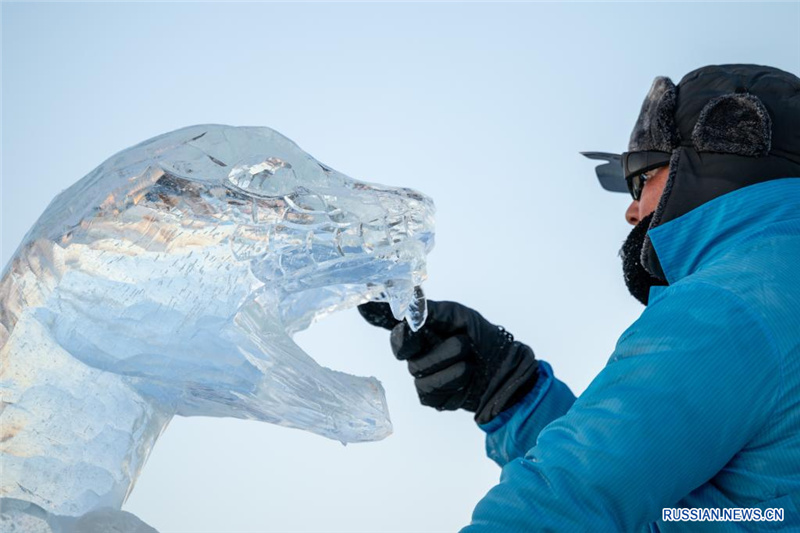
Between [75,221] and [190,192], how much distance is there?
0.65 ft

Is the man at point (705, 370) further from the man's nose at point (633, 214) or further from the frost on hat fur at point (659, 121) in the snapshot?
the man's nose at point (633, 214)

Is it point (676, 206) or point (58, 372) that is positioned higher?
point (676, 206)

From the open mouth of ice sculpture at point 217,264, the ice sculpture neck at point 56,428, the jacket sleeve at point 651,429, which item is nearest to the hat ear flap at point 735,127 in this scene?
the jacket sleeve at point 651,429

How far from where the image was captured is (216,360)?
60.5 inches

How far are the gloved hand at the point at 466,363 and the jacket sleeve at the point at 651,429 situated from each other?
982mm

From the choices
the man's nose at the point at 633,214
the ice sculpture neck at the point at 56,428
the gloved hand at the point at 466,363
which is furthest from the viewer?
the gloved hand at the point at 466,363

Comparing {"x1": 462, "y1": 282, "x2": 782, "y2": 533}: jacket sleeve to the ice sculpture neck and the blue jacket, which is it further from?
the ice sculpture neck

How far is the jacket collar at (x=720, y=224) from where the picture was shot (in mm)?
1861

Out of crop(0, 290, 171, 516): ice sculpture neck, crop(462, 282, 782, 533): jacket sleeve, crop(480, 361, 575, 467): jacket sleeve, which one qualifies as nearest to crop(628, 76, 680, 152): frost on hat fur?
crop(462, 282, 782, 533): jacket sleeve

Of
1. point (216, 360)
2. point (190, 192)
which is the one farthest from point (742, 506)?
point (190, 192)

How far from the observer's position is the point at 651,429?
1496 millimetres

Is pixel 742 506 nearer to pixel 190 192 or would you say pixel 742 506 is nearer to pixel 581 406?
pixel 581 406

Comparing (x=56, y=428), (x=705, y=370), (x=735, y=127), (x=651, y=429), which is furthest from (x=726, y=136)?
(x=56, y=428)

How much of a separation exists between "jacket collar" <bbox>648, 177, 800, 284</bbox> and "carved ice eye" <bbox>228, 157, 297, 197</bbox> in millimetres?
880
